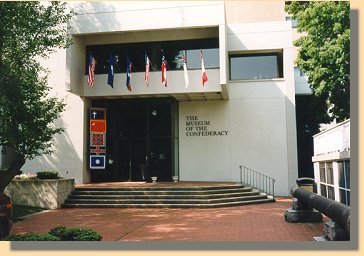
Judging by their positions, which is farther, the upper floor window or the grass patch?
the upper floor window

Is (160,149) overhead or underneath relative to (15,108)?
underneath

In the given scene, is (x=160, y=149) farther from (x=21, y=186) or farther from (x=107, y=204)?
(x=21, y=186)

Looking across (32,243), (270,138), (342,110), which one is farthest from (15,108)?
(342,110)

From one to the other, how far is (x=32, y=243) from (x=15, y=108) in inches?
229

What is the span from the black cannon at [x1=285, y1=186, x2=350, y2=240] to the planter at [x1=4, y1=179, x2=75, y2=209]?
29.6ft

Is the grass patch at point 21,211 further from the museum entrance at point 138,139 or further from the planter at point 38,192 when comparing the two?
the museum entrance at point 138,139

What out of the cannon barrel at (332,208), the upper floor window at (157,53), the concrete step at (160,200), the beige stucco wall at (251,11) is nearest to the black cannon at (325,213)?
the cannon barrel at (332,208)

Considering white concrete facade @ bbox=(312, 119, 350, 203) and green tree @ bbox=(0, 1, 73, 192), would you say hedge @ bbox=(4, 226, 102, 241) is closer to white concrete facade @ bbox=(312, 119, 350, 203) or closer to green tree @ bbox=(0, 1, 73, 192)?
green tree @ bbox=(0, 1, 73, 192)

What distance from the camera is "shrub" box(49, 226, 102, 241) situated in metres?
7.38

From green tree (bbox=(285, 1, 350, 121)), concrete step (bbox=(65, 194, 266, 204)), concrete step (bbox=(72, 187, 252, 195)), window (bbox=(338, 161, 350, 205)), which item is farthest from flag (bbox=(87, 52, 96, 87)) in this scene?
window (bbox=(338, 161, 350, 205))

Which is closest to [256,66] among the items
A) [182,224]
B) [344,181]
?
[344,181]

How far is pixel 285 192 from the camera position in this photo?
62.7 feet

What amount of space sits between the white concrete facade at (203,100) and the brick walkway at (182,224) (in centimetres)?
489

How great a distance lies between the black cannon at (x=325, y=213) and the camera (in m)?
6.67
